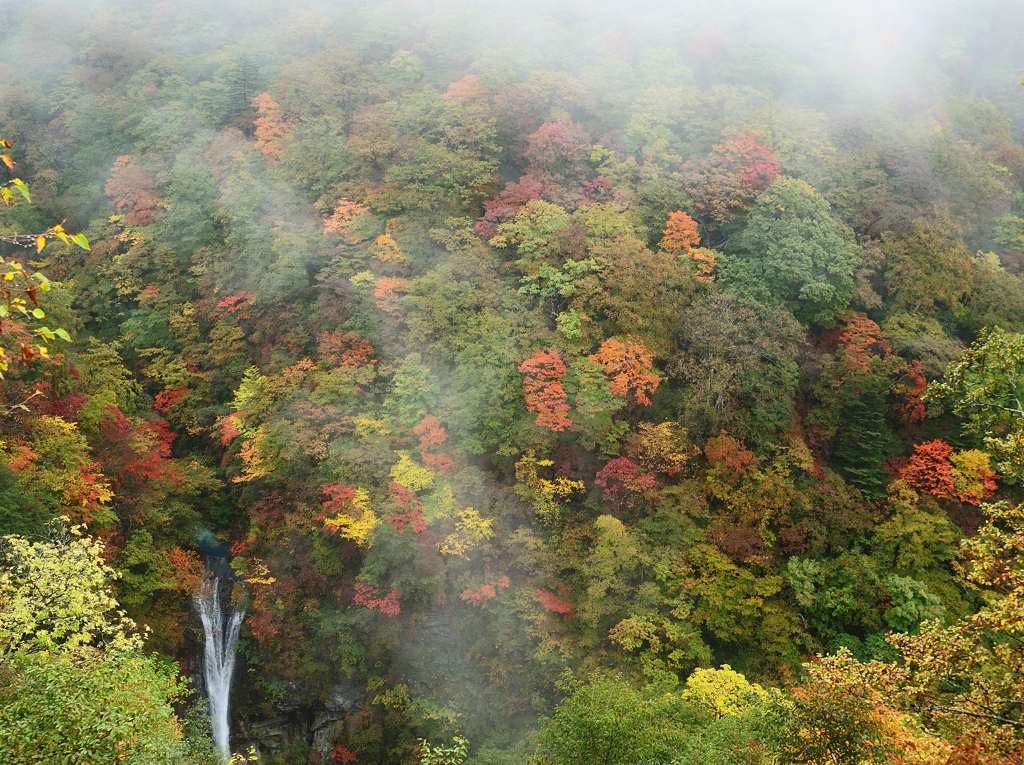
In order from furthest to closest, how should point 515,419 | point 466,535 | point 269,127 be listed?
point 269,127
point 515,419
point 466,535

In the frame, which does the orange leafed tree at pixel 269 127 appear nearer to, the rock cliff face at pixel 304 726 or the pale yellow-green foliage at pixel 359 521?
the pale yellow-green foliage at pixel 359 521

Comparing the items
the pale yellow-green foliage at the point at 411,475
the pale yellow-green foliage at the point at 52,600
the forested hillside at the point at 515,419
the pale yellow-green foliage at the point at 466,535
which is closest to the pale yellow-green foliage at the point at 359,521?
the forested hillside at the point at 515,419

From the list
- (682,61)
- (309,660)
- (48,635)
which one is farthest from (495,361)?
(682,61)

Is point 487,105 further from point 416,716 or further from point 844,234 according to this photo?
point 416,716

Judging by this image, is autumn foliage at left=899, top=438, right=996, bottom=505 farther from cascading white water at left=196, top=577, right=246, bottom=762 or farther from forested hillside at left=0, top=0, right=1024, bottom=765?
cascading white water at left=196, top=577, right=246, bottom=762

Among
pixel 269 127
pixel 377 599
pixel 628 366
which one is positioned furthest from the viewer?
pixel 269 127

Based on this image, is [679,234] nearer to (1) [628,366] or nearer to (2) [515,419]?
(1) [628,366]

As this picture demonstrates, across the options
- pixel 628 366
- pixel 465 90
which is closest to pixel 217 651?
pixel 628 366
